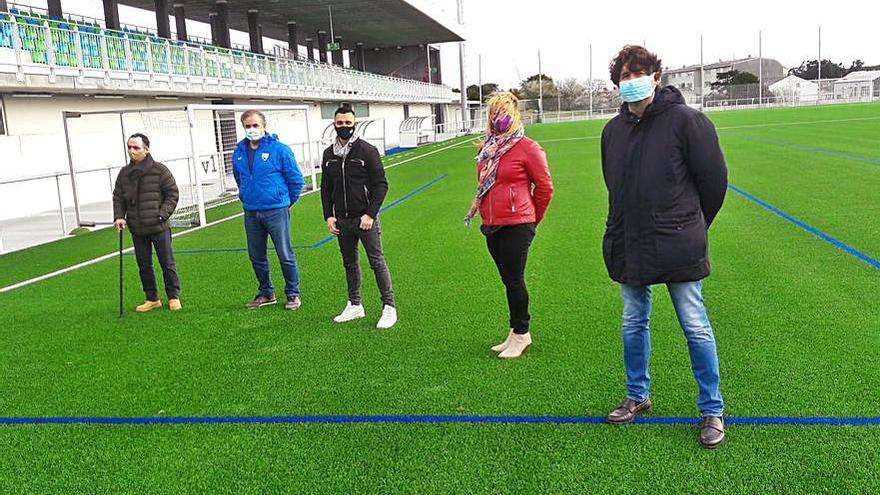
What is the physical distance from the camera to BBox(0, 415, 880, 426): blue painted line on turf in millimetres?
3982

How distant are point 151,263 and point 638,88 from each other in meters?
5.52

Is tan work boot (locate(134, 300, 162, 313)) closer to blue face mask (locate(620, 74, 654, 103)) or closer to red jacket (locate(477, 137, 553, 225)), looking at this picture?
red jacket (locate(477, 137, 553, 225))

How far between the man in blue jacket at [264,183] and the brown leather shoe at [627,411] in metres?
3.85

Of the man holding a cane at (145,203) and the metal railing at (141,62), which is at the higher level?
the metal railing at (141,62)

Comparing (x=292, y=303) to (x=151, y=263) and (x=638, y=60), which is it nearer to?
(x=151, y=263)

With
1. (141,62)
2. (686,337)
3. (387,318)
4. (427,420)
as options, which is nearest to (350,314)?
(387,318)

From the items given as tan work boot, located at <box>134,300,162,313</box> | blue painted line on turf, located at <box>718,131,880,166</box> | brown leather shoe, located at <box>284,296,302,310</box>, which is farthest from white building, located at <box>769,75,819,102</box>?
tan work boot, located at <box>134,300,162,313</box>

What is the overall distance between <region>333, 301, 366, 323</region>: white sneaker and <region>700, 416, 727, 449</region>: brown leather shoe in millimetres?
3477

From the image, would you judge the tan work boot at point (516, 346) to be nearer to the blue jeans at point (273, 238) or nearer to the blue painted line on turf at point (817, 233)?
the blue jeans at point (273, 238)

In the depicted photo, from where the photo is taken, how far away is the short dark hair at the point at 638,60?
352 centimetres

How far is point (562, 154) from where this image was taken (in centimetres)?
2720

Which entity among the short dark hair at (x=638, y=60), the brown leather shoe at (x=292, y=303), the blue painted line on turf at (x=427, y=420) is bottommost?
the blue painted line on turf at (x=427, y=420)

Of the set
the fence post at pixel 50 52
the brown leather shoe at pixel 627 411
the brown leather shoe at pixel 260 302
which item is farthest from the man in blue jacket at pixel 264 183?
the fence post at pixel 50 52

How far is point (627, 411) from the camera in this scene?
161 inches
